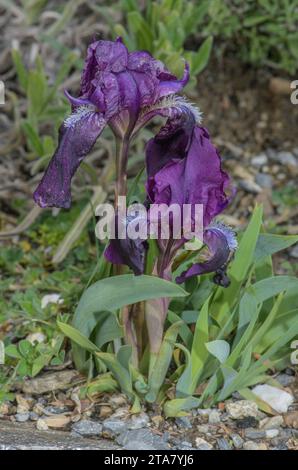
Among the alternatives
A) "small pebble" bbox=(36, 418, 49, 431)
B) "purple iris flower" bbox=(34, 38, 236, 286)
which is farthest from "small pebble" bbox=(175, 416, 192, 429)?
"purple iris flower" bbox=(34, 38, 236, 286)

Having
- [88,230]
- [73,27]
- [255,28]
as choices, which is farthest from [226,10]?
[88,230]

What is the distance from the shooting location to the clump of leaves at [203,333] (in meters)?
2.34

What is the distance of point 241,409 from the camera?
2551 millimetres

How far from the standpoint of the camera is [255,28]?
3973 millimetres

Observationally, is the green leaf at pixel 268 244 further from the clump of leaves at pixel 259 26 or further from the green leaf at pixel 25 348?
the clump of leaves at pixel 259 26

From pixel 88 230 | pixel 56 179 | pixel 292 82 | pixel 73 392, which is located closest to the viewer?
pixel 56 179

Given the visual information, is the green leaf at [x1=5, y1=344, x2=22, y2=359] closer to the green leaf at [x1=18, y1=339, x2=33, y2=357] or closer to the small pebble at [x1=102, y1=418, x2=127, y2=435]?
the green leaf at [x1=18, y1=339, x2=33, y2=357]

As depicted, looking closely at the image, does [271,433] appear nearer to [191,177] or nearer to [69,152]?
[191,177]

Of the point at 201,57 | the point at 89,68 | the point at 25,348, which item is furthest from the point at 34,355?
the point at 201,57

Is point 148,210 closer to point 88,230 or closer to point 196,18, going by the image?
point 88,230

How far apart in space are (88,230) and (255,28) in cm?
127

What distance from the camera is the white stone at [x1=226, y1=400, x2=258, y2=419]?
8.33ft

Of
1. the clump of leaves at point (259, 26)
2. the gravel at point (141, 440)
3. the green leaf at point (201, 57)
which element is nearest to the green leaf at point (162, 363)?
the gravel at point (141, 440)

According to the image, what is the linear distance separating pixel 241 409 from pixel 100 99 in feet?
3.28
